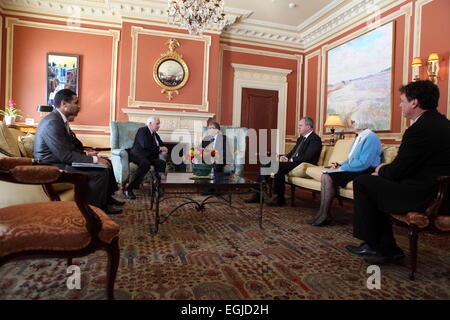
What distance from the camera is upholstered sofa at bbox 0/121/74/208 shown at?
175 centimetres

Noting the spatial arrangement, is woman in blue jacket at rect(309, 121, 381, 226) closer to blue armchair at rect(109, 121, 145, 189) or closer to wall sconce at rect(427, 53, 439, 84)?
wall sconce at rect(427, 53, 439, 84)

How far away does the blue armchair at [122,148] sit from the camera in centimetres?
418

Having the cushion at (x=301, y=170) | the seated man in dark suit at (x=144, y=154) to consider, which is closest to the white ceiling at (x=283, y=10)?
the seated man in dark suit at (x=144, y=154)

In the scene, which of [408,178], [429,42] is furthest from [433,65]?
[408,178]

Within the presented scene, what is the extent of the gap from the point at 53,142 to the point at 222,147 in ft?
9.13

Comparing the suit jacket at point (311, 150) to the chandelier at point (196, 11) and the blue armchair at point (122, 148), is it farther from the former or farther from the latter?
the blue armchair at point (122, 148)

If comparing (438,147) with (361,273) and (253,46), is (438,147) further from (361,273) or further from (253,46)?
(253,46)

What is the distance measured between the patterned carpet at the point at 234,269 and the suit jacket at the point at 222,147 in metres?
2.07

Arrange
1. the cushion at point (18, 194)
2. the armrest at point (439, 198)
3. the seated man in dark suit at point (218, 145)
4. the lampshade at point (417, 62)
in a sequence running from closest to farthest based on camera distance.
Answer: the armrest at point (439, 198) < the cushion at point (18, 194) < the lampshade at point (417, 62) < the seated man in dark suit at point (218, 145)

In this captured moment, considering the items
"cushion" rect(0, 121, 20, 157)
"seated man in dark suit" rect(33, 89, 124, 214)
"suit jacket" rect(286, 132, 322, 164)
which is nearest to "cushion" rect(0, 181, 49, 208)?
"seated man in dark suit" rect(33, 89, 124, 214)

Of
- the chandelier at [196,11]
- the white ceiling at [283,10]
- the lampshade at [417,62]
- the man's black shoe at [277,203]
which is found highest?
the white ceiling at [283,10]

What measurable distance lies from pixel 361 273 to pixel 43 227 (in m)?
1.73

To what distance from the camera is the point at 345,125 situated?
579 cm

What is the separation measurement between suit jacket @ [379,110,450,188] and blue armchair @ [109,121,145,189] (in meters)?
3.40
